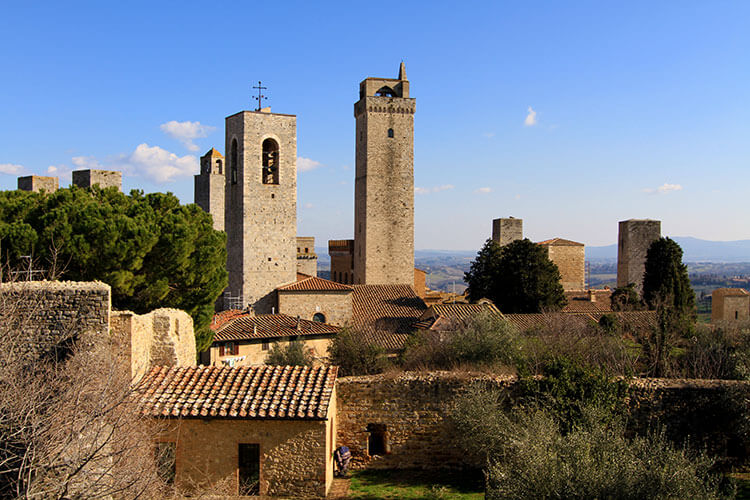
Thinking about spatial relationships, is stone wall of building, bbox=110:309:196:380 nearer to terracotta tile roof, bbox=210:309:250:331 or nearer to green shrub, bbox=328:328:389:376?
green shrub, bbox=328:328:389:376

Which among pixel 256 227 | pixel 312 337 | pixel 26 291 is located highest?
pixel 256 227

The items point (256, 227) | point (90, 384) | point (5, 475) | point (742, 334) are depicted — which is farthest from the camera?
point (256, 227)

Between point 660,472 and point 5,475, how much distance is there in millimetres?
6450

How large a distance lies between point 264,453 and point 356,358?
28.5 ft

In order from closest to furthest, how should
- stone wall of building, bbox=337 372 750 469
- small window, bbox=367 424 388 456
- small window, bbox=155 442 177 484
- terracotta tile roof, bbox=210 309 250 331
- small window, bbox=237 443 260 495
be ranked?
small window, bbox=155 442 177 484 → small window, bbox=237 443 260 495 → stone wall of building, bbox=337 372 750 469 → small window, bbox=367 424 388 456 → terracotta tile roof, bbox=210 309 250 331

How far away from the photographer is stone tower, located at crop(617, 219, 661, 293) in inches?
1597

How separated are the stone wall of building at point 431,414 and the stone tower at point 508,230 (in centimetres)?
3267

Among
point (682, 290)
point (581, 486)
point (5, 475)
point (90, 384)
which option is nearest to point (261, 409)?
point (90, 384)

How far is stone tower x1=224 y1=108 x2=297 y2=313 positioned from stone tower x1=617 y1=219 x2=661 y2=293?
22871 millimetres

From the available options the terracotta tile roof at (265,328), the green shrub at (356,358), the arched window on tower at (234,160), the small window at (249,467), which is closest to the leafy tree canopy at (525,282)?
the terracotta tile roof at (265,328)

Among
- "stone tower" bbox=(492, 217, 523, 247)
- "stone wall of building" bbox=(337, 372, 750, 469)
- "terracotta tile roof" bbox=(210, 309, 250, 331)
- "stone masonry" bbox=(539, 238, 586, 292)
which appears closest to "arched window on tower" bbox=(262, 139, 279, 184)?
"terracotta tile roof" bbox=(210, 309, 250, 331)

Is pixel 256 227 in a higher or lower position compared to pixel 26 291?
higher

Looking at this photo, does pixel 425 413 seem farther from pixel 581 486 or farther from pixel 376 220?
pixel 376 220

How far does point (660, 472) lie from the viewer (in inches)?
249
